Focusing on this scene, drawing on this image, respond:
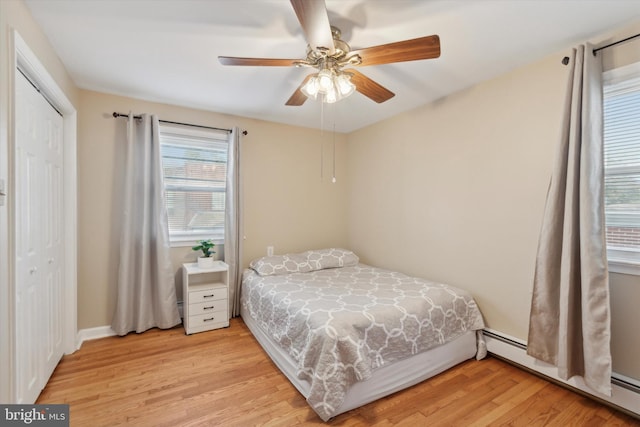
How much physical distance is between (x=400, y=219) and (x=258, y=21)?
239 cm

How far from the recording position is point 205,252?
9.78ft

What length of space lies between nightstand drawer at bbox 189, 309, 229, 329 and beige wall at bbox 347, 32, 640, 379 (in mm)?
1991

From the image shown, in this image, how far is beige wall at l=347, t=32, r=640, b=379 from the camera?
2035 millimetres

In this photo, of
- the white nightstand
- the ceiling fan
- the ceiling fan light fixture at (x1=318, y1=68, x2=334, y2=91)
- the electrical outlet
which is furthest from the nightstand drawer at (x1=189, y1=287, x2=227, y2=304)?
the ceiling fan light fixture at (x1=318, y1=68, x2=334, y2=91)

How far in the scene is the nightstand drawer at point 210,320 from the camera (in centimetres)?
282

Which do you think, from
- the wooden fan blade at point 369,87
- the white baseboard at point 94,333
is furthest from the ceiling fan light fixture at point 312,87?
the white baseboard at point 94,333

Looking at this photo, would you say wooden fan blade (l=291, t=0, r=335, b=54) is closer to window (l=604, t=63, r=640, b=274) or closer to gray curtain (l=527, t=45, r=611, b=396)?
gray curtain (l=527, t=45, r=611, b=396)

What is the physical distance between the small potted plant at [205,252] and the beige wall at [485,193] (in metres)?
2.06

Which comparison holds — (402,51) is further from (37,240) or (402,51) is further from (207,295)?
(207,295)

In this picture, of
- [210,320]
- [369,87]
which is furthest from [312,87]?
[210,320]

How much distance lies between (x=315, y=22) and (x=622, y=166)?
213 centimetres

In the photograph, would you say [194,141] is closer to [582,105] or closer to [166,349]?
[166,349]

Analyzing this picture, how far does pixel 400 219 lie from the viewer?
3232 mm

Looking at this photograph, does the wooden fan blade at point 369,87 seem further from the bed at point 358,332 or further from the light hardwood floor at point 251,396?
the light hardwood floor at point 251,396
